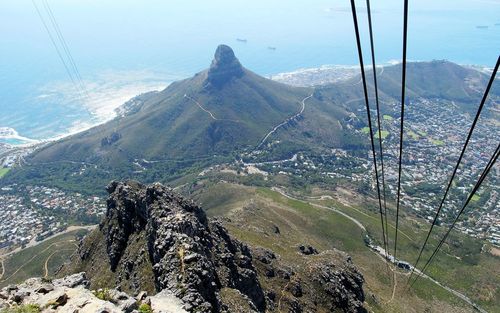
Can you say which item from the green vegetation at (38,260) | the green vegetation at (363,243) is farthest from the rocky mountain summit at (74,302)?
the green vegetation at (38,260)

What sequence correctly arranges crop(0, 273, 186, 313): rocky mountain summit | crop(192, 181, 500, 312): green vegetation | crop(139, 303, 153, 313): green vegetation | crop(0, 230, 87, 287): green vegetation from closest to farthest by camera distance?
1. crop(0, 273, 186, 313): rocky mountain summit
2. crop(139, 303, 153, 313): green vegetation
3. crop(192, 181, 500, 312): green vegetation
4. crop(0, 230, 87, 287): green vegetation

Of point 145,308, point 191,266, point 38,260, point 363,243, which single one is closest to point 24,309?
point 145,308

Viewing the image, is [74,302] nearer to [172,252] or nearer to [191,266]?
[191,266]

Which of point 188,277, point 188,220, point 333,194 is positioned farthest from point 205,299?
point 333,194

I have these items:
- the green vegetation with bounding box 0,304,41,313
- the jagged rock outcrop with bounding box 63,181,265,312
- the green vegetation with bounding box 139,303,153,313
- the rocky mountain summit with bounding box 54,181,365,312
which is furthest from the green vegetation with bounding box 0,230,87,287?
the green vegetation with bounding box 139,303,153,313

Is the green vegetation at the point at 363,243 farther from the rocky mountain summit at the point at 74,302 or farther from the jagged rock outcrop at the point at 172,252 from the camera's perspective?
the rocky mountain summit at the point at 74,302

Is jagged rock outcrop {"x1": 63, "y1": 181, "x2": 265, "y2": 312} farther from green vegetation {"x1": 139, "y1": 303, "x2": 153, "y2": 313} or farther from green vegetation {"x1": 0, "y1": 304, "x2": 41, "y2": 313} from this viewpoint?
green vegetation {"x1": 0, "y1": 304, "x2": 41, "y2": 313}

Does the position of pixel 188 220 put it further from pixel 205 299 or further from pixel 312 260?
pixel 312 260
